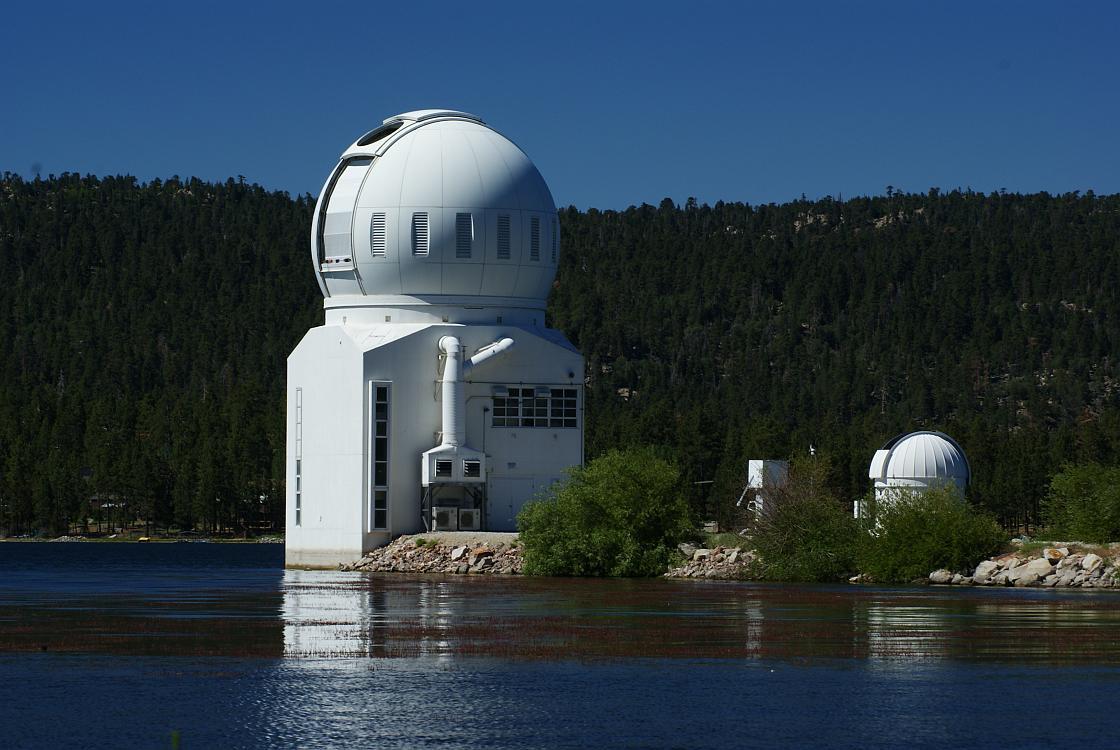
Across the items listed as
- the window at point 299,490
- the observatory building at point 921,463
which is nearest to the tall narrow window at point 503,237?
the window at point 299,490

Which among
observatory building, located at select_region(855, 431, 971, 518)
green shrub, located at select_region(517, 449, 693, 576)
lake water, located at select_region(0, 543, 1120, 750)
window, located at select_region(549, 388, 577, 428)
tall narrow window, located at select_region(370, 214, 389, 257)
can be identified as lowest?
lake water, located at select_region(0, 543, 1120, 750)

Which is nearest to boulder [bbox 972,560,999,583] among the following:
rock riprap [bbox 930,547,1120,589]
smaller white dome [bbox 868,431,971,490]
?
rock riprap [bbox 930,547,1120,589]

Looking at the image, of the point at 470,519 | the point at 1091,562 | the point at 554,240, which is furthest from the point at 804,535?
the point at 554,240

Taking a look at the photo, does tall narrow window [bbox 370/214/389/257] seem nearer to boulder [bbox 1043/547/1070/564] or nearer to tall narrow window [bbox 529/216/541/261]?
tall narrow window [bbox 529/216/541/261]

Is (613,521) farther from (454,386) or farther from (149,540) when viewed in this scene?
(149,540)

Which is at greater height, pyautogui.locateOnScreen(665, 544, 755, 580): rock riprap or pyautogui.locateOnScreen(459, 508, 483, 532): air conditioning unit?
pyautogui.locateOnScreen(459, 508, 483, 532): air conditioning unit

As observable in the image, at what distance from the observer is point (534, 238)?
69250 mm

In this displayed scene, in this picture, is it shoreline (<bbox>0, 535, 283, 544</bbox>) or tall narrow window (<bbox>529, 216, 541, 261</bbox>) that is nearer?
tall narrow window (<bbox>529, 216, 541, 261</bbox>)

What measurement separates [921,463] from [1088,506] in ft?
66.8

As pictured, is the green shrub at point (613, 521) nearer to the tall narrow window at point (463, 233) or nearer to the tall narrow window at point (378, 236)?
the tall narrow window at point (463, 233)

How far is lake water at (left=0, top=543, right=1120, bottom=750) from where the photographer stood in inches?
906

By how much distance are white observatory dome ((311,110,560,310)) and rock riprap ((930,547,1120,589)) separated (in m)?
20.6

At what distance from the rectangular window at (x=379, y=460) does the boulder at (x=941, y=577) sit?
784 inches

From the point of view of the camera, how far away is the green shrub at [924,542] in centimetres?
5422
